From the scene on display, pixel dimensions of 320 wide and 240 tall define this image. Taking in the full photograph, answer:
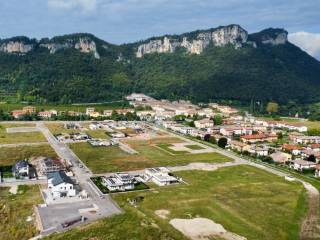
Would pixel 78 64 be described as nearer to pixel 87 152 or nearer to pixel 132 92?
pixel 132 92

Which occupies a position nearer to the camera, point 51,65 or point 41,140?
point 41,140

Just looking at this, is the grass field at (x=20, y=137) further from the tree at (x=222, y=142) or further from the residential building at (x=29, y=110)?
the tree at (x=222, y=142)

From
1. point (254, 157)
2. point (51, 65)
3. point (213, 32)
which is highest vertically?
point (213, 32)

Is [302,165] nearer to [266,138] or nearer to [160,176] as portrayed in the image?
[160,176]

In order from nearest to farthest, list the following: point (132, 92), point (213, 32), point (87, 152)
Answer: point (87, 152)
point (132, 92)
point (213, 32)

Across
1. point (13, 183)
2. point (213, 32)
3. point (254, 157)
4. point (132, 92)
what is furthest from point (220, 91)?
point (13, 183)

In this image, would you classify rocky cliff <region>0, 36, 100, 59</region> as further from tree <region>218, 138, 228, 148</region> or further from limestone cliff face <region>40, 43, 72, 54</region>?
tree <region>218, 138, 228, 148</region>

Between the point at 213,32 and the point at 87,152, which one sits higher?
the point at 213,32

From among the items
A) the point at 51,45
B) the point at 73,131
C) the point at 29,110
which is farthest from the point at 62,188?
the point at 51,45
